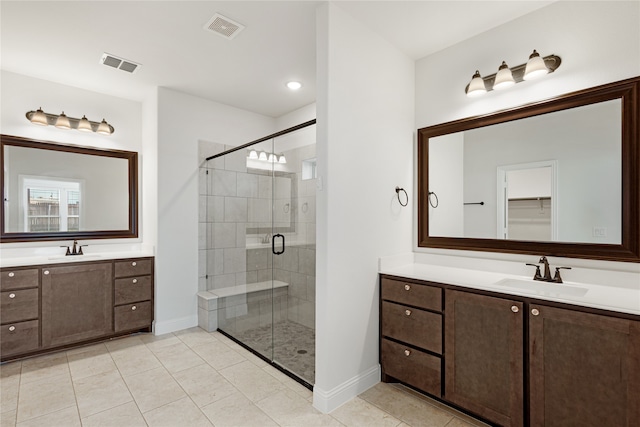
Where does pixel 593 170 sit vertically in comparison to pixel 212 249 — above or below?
above

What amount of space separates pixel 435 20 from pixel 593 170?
1.42 metres

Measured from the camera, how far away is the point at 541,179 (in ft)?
6.82

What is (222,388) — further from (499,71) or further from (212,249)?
(499,71)

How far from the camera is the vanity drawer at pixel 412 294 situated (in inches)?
Answer: 79.9

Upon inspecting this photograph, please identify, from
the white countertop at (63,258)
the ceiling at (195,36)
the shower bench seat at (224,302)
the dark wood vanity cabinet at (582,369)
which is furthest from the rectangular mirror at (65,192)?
the dark wood vanity cabinet at (582,369)

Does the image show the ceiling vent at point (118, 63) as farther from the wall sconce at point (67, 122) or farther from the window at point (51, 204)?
the window at point (51, 204)

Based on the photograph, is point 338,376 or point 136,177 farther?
point 136,177

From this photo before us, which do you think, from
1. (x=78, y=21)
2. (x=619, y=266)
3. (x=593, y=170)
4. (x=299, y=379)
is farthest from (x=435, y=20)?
(x=299, y=379)

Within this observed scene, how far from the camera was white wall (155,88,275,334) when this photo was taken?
3371mm

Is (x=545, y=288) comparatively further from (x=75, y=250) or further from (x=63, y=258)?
(x=75, y=250)

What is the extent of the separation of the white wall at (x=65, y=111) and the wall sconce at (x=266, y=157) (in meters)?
1.47

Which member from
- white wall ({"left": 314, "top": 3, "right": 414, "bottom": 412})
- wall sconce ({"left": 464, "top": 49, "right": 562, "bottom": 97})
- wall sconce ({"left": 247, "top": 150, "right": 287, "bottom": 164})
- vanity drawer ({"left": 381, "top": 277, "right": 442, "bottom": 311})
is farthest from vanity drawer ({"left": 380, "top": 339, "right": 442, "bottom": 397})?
wall sconce ({"left": 464, "top": 49, "right": 562, "bottom": 97})

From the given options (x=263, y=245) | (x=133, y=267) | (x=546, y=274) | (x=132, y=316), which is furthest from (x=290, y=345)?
(x=546, y=274)

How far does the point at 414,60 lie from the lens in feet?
8.99
